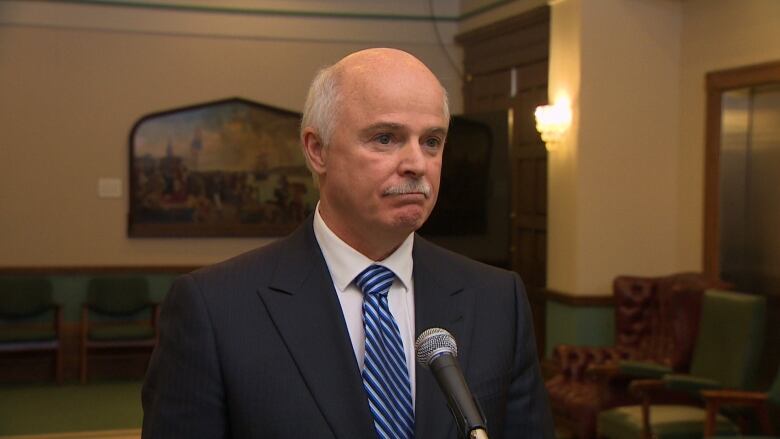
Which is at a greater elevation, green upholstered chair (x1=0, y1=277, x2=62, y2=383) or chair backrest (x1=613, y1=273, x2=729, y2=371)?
chair backrest (x1=613, y1=273, x2=729, y2=371)

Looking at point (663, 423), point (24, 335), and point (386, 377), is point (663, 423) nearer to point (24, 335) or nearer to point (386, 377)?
point (386, 377)

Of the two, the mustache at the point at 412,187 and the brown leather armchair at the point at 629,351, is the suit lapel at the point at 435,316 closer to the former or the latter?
the mustache at the point at 412,187

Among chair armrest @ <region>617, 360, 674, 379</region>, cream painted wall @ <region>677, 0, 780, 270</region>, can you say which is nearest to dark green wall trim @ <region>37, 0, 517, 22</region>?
cream painted wall @ <region>677, 0, 780, 270</region>

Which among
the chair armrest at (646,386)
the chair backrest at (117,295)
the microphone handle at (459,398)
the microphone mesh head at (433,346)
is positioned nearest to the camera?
the microphone handle at (459,398)

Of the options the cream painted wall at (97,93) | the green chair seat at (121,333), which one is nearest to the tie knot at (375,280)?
the green chair seat at (121,333)

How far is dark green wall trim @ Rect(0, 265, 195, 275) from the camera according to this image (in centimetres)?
1039

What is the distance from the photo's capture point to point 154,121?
1059cm

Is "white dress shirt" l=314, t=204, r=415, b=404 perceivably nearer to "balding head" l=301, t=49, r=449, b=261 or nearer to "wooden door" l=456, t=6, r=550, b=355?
"balding head" l=301, t=49, r=449, b=261

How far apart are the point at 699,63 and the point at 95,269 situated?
5.72 meters

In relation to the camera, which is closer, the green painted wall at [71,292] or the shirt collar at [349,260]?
the shirt collar at [349,260]

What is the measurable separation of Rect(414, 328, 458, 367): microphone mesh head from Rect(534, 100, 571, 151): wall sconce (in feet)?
22.9

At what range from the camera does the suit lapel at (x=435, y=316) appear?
1847mm

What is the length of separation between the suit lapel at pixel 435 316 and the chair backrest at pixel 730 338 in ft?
15.5

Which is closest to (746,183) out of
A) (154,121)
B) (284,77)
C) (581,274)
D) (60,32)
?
(581,274)
